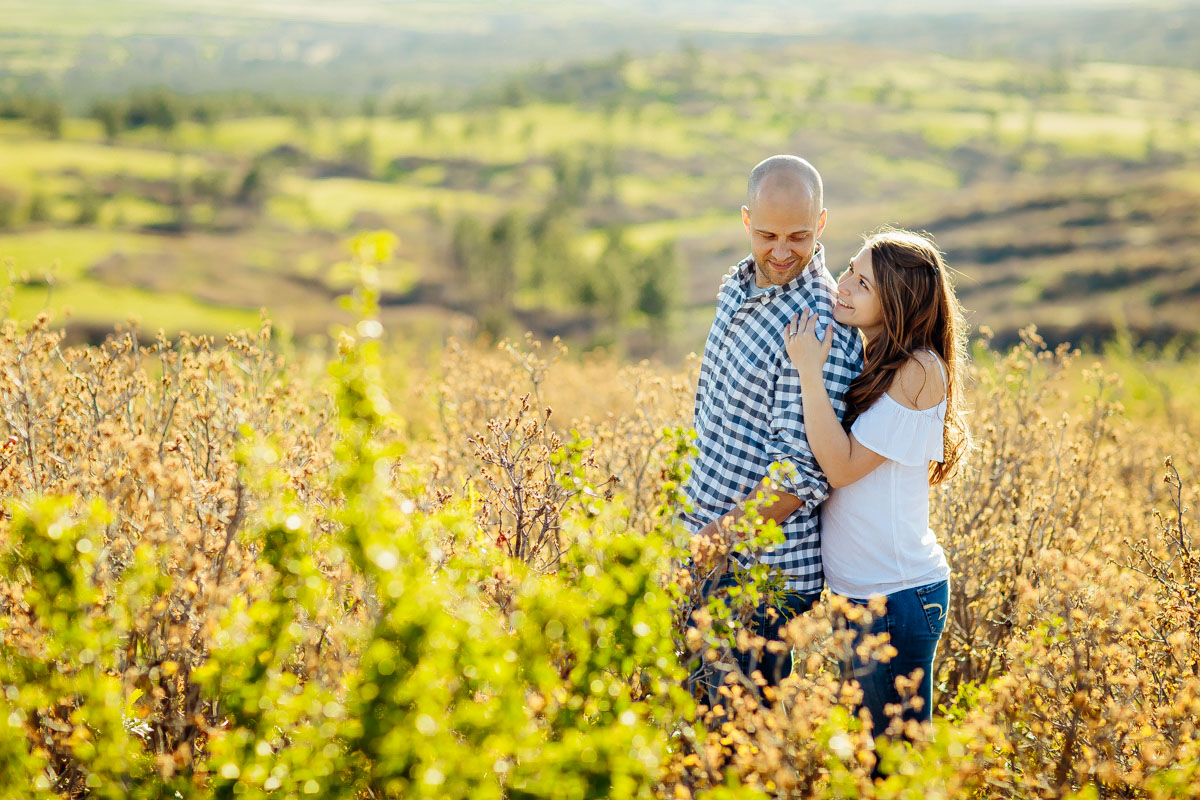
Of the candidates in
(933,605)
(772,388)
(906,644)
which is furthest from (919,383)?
(906,644)

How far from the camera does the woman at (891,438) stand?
290 cm

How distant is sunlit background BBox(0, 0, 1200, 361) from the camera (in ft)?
145

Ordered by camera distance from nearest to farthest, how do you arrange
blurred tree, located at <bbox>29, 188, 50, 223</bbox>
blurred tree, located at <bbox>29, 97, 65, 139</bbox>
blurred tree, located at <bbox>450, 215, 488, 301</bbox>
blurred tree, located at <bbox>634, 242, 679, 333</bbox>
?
blurred tree, located at <bbox>634, 242, 679, 333</bbox>, blurred tree, located at <bbox>450, 215, 488, 301</bbox>, blurred tree, located at <bbox>29, 188, 50, 223</bbox>, blurred tree, located at <bbox>29, 97, 65, 139</bbox>

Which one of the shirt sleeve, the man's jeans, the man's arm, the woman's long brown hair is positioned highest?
the woman's long brown hair

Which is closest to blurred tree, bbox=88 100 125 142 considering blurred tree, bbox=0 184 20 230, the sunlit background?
the sunlit background

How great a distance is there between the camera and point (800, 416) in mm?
2982

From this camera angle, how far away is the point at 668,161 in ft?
299

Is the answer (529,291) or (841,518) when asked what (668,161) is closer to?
(529,291)

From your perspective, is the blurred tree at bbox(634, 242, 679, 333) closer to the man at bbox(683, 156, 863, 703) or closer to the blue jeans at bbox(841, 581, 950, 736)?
the man at bbox(683, 156, 863, 703)

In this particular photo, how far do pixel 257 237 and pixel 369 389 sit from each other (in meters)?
70.4

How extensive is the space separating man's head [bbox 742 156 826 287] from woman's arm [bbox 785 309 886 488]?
29 centimetres

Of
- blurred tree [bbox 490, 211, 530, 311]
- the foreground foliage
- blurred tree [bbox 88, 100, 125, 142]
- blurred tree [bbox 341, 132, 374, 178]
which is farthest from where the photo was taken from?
blurred tree [bbox 88, 100, 125, 142]

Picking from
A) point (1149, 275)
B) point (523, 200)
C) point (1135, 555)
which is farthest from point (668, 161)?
point (1135, 555)

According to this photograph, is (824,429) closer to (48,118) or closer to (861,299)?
(861,299)
